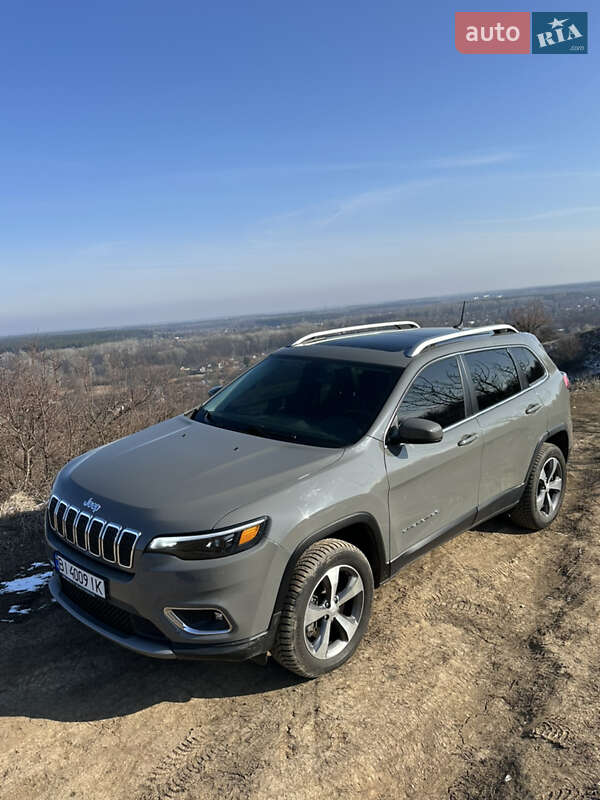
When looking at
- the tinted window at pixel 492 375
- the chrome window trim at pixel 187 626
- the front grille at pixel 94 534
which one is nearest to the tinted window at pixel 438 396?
the tinted window at pixel 492 375

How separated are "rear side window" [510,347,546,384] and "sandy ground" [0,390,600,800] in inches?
73.3

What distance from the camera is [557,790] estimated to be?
219cm

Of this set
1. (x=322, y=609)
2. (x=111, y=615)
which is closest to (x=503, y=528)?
(x=322, y=609)

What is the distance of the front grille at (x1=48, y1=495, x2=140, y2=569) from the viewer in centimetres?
257

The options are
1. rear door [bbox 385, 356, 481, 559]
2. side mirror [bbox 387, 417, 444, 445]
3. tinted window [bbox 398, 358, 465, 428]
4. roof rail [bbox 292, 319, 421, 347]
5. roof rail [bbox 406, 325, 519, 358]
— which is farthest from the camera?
roof rail [bbox 292, 319, 421, 347]

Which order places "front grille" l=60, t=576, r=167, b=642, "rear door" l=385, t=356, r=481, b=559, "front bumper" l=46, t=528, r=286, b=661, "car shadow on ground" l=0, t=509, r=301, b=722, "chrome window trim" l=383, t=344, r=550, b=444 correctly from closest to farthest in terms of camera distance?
"front bumper" l=46, t=528, r=286, b=661
"front grille" l=60, t=576, r=167, b=642
"car shadow on ground" l=0, t=509, r=301, b=722
"rear door" l=385, t=356, r=481, b=559
"chrome window trim" l=383, t=344, r=550, b=444

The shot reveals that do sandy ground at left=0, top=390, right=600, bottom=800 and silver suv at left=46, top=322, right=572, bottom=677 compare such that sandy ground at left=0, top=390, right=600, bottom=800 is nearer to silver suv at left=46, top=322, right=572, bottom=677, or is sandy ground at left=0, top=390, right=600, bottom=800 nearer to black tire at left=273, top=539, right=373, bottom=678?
black tire at left=273, top=539, right=373, bottom=678

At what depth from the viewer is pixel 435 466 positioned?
349 cm

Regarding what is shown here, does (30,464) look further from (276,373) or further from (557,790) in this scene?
(557,790)

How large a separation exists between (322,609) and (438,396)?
5.62 ft

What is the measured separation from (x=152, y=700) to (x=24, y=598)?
1.57m

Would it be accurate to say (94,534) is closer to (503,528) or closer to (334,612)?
(334,612)

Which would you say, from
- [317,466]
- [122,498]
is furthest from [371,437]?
[122,498]

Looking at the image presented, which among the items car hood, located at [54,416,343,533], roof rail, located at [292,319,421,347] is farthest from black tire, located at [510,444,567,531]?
car hood, located at [54,416,343,533]
